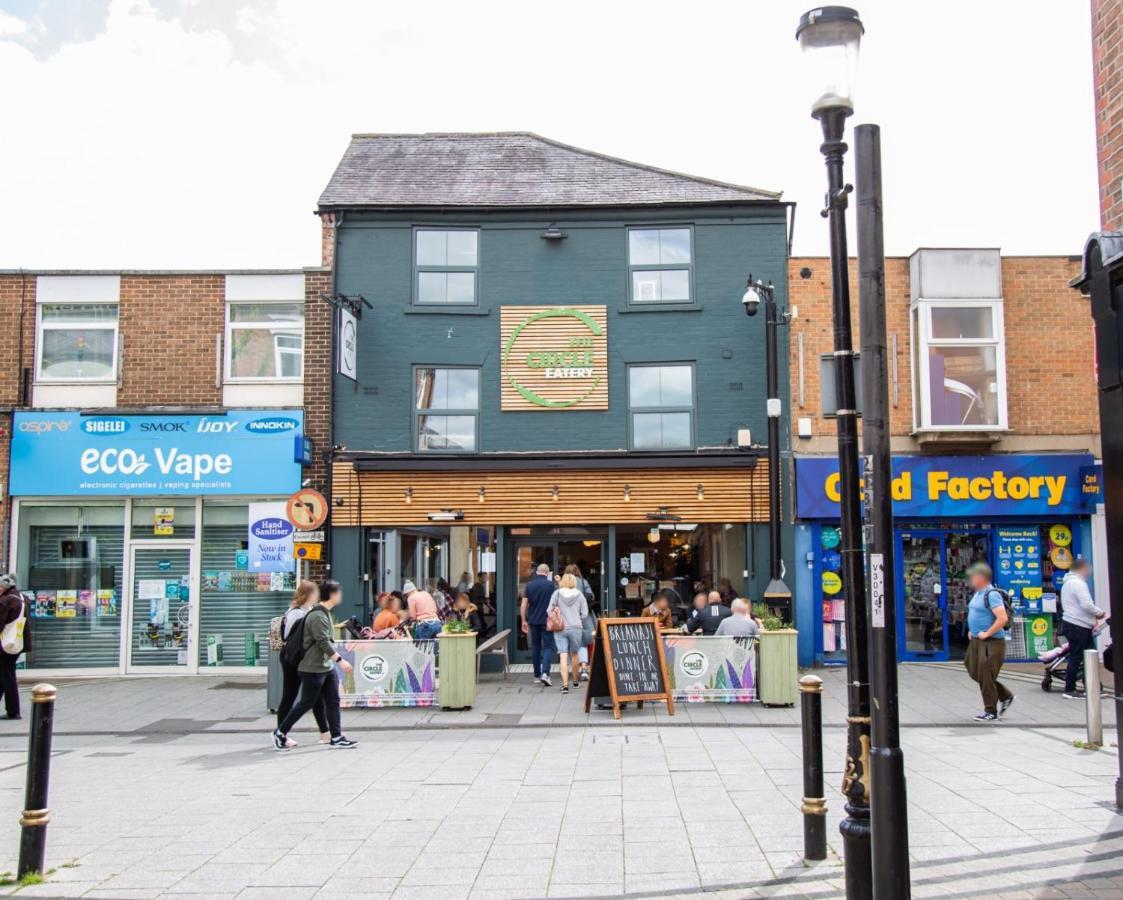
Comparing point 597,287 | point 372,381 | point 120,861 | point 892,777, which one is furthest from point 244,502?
point 892,777

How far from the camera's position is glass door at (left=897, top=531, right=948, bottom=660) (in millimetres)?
17250

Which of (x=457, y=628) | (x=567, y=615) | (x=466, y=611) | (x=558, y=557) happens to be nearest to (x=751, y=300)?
(x=558, y=557)

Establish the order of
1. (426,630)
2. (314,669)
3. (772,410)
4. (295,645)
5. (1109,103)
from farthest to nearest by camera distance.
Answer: (772,410), (426,630), (295,645), (314,669), (1109,103)

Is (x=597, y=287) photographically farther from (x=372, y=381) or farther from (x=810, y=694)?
(x=810, y=694)

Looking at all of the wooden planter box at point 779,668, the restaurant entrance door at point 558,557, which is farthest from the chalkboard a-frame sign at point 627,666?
the restaurant entrance door at point 558,557

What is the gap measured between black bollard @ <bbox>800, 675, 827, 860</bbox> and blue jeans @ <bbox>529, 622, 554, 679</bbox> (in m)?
8.62

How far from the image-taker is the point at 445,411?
17609 mm

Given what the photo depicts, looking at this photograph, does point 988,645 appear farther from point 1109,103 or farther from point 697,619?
point 1109,103

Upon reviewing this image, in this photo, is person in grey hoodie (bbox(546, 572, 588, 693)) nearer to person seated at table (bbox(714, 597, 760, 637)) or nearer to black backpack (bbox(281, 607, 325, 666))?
person seated at table (bbox(714, 597, 760, 637))

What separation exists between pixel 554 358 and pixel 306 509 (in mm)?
5253

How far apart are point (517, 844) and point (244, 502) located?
38.9 ft

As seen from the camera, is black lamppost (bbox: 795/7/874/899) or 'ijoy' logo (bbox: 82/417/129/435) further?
'ijoy' logo (bbox: 82/417/129/435)

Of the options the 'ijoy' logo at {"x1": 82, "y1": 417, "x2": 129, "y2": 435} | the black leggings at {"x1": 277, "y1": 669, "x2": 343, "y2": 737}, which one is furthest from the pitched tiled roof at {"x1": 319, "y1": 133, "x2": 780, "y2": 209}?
the black leggings at {"x1": 277, "y1": 669, "x2": 343, "y2": 737}

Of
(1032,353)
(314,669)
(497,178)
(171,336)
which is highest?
(497,178)
